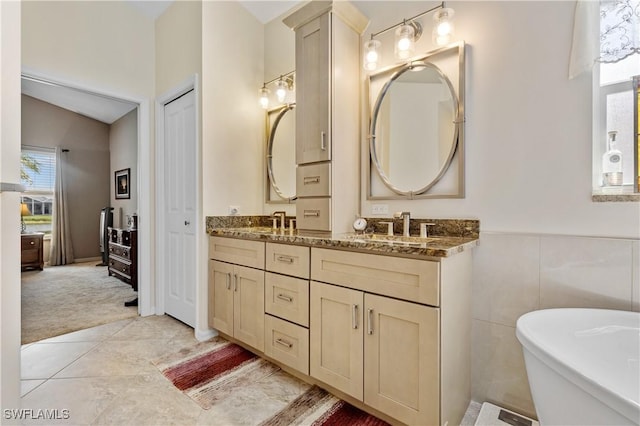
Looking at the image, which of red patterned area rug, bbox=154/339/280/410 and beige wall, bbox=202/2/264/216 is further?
beige wall, bbox=202/2/264/216

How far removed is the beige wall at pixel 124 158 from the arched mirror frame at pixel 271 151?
11.4 feet

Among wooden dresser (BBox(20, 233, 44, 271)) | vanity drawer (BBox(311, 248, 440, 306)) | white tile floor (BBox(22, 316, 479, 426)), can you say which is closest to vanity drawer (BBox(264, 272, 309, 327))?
vanity drawer (BBox(311, 248, 440, 306))

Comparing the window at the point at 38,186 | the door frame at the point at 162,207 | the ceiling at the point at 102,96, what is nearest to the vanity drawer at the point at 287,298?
the door frame at the point at 162,207

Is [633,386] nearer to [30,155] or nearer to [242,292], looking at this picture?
[242,292]

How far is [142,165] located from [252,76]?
1.34 m

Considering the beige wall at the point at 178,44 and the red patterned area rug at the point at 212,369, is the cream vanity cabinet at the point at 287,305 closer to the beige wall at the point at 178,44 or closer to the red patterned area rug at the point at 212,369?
the red patterned area rug at the point at 212,369

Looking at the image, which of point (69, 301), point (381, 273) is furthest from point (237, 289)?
point (69, 301)

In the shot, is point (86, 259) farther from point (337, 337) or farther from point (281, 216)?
point (337, 337)

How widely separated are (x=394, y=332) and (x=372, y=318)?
12 centimetres

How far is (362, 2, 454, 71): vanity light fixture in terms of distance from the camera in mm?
1680

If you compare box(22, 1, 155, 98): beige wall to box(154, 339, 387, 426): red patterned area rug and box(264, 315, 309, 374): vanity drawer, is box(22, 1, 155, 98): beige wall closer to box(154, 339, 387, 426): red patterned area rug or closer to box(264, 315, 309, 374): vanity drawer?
box(154, 339, 387, 426): red patterned area rug

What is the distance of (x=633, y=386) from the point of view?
44.7 inches

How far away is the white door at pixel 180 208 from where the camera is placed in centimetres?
257

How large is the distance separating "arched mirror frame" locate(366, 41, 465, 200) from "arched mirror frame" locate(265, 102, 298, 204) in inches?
35.5
